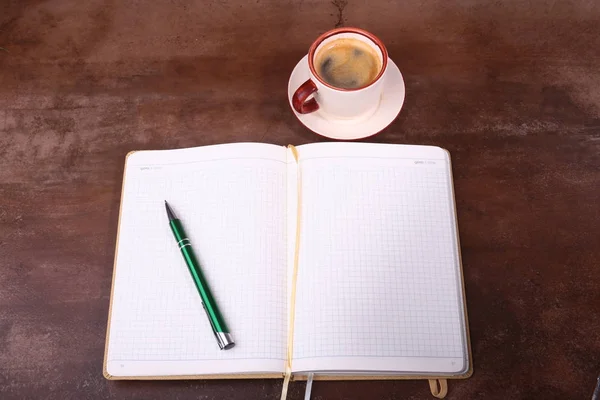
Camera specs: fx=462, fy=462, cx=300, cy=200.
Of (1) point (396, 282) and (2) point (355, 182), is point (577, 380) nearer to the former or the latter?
(1) point (396, 282)

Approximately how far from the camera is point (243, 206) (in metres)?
0.75

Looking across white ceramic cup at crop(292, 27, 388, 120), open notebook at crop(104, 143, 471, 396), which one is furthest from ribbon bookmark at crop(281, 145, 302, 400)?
white ceramic cup at crop(292, 27, 388, 120)

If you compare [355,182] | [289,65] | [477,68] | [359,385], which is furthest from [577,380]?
[289,65]

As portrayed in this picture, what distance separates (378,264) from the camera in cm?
72

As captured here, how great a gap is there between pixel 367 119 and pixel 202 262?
1.21ft

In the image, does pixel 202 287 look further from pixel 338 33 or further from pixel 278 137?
pixel 338 33

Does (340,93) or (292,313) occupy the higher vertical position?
(340,93)

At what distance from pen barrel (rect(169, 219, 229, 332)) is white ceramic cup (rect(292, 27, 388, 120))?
0.28 m

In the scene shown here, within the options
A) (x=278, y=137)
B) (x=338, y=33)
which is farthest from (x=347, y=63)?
(x=278, y=137)

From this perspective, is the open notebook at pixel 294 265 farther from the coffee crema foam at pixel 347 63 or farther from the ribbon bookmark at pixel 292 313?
the coffee crema foam at pixel 347 63

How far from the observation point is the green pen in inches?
26.2

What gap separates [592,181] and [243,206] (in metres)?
0.59

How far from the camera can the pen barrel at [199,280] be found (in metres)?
0.67

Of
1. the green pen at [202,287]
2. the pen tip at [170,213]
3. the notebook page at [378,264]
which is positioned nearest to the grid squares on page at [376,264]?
the notebook page at [378,264]
